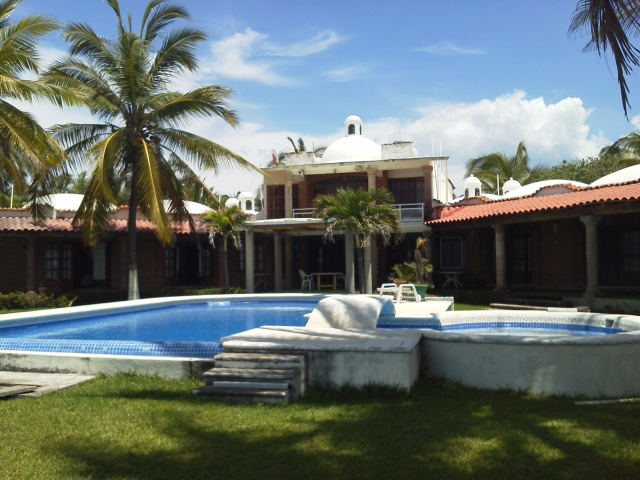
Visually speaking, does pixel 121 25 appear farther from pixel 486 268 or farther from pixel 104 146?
pixel 486 268

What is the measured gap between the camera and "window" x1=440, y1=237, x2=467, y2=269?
22359 mm

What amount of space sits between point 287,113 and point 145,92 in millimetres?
4211

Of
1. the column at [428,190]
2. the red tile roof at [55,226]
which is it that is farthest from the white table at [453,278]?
the red tile roof at [55,226]

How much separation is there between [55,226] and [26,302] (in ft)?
11.6

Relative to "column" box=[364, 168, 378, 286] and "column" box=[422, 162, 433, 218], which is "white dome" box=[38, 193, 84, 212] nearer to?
"column" box=[364, 168, 378, 286]

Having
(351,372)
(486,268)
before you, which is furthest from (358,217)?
(351,372)

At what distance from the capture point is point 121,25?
17.5 m

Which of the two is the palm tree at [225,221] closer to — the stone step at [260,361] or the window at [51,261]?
the window at [51,261]

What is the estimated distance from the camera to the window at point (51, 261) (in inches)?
912

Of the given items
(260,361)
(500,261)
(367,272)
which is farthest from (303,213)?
(260,361)

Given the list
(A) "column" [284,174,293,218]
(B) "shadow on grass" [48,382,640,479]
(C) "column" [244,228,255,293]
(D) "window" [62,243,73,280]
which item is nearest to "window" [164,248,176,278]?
(D) "window" [62,243,73,280]

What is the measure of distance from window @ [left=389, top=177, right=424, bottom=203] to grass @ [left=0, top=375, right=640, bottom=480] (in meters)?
17.6

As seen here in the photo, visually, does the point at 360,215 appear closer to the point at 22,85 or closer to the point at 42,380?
the point at 22,85

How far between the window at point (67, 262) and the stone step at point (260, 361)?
18.6 m
